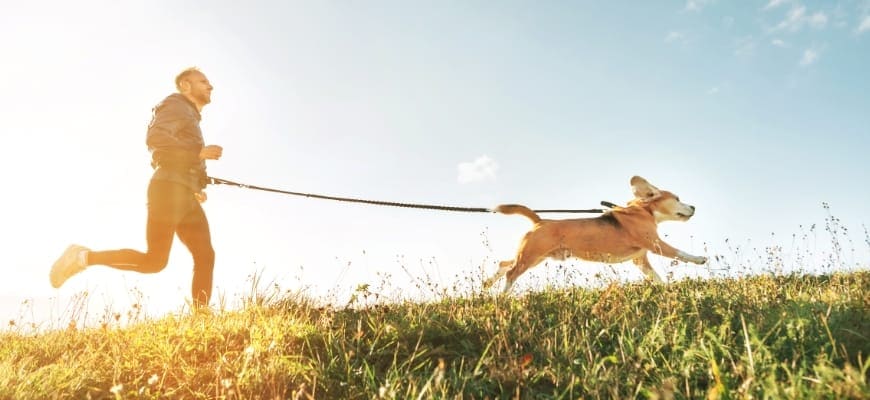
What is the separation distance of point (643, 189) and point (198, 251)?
5.65 m

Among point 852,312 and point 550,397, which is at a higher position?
point 852,312

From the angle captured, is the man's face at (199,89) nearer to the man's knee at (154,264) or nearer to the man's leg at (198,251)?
the man's leg at (198,251)

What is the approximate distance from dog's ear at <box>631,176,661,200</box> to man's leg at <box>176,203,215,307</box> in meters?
5.48

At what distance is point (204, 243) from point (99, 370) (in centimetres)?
172

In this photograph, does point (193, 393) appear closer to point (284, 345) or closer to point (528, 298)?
point (284, 345)

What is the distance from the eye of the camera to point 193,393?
325 centimetres

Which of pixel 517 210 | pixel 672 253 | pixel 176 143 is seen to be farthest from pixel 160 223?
pixel 672 253

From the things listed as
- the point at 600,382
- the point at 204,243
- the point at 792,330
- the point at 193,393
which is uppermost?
the point at 204,243

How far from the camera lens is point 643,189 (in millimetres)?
7793

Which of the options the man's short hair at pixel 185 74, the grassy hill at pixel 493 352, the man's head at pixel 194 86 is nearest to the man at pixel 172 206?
the man's head at pixel 194 86

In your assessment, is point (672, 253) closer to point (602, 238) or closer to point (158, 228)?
point (602, 238)

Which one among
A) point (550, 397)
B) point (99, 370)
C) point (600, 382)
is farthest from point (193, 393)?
point (600, 382)

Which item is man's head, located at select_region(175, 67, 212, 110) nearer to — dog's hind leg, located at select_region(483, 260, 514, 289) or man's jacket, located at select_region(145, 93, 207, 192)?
man's jacket, located at select_region(145, 93, 207, 192)

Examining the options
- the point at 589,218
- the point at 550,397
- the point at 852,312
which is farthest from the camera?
the point at 589,218
